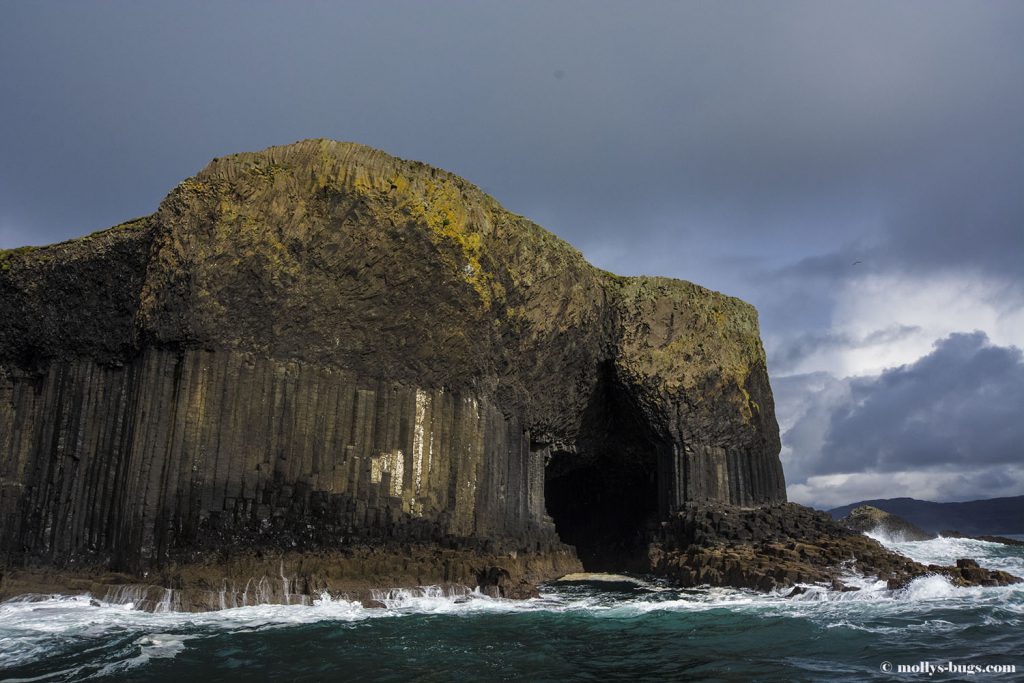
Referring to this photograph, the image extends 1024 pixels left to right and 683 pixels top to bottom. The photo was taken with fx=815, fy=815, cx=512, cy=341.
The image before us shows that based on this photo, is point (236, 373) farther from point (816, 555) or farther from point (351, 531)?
point (816, 555)

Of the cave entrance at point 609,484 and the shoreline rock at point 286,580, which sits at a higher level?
the cave entrance at point 609,484

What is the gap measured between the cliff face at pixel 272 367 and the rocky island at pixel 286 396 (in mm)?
46

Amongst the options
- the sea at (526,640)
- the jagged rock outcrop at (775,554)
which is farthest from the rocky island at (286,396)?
the sea at (526,640)

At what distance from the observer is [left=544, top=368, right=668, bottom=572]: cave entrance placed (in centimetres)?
2694

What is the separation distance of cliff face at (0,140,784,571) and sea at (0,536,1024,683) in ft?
6.60

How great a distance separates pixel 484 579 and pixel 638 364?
10018 millimetres

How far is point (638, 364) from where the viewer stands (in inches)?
1024

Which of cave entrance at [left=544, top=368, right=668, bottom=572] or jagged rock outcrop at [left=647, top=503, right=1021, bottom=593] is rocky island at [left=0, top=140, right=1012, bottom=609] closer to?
jagged rock outcrop at [left=647, top=503, right=1021, bottom=593]

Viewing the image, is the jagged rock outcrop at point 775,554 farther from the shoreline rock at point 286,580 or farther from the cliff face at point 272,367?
the shoreline rock at point 286,580

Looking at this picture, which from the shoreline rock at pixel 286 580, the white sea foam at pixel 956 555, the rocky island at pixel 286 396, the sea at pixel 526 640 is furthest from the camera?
the white sea foam at pixel 956 555

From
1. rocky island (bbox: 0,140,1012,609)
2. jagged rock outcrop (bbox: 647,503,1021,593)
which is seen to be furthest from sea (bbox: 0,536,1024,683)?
jagged rock outcrop (bbox: 647,503,1021,593)

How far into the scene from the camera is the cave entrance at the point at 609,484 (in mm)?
26938

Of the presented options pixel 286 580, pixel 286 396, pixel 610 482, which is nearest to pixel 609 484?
pixel 610 482

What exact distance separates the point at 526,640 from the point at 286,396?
25.2ft
